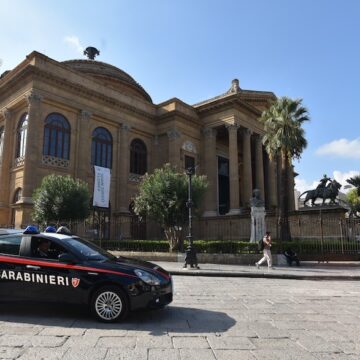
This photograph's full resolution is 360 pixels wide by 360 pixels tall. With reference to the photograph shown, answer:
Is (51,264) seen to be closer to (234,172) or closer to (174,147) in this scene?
(174,147)

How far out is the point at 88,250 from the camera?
6867 millimetres

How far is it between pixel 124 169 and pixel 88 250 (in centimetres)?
2605

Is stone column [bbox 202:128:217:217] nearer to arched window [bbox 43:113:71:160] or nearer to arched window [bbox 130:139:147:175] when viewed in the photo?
arched window [bbox 130:139:147:175]

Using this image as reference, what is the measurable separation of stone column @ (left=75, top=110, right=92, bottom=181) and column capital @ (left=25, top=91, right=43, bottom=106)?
3941mm

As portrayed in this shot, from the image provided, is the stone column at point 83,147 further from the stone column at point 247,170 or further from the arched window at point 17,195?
the stone column at point 247,170

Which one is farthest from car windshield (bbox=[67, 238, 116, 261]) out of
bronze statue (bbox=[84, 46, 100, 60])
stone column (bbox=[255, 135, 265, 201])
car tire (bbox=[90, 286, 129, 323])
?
bronze statue (bbox=[84, 46, 100, 60])

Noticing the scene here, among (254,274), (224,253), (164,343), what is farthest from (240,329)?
(224,253)

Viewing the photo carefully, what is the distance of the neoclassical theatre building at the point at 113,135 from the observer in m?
27.0

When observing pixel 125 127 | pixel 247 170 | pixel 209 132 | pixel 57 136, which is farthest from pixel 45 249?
pixel 209 132

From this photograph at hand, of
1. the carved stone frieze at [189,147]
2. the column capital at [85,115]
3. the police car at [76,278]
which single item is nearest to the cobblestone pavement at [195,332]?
the police car at [76,278]

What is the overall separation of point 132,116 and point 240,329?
30.2 metres

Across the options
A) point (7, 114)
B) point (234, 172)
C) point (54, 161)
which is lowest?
point (54, 161)

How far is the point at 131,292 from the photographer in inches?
235

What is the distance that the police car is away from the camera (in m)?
5.99
